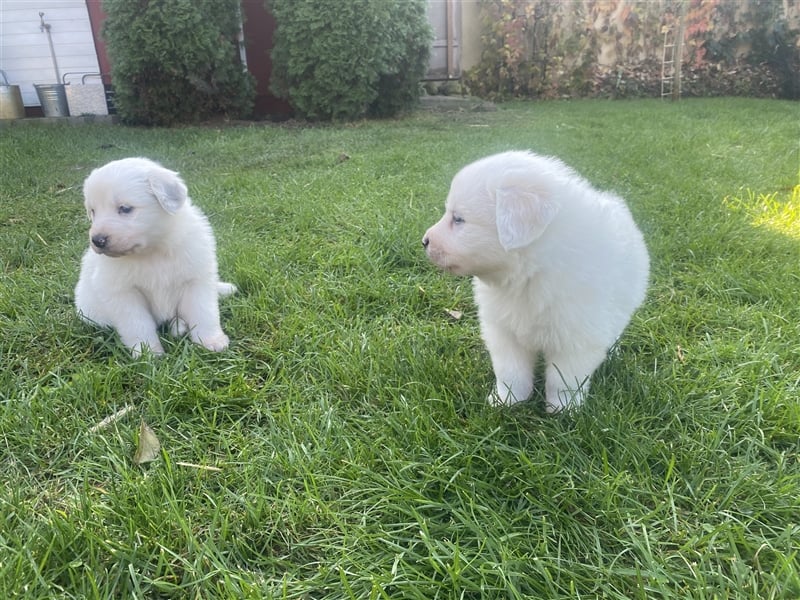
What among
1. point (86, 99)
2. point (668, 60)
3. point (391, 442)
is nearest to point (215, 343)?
point (391, 442)

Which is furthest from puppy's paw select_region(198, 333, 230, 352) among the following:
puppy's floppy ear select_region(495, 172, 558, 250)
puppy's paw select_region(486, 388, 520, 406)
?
puppy's floppy ear select_region(495, 172, 558, 250)

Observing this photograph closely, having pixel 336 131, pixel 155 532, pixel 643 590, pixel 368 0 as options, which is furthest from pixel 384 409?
pixel 368 0

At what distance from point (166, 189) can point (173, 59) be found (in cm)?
700

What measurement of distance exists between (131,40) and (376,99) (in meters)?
3.68

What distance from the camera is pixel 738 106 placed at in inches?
386

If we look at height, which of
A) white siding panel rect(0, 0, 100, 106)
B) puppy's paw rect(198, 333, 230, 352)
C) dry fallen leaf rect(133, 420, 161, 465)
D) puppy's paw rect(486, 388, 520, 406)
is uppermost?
white siding panel rect(0, 0, 100, 106)

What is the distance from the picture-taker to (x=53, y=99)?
9.57 meters

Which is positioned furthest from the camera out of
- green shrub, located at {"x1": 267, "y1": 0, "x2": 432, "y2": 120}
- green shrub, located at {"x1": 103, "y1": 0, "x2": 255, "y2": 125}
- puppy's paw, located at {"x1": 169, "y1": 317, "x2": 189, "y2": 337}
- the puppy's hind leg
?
green shrub, located at {"x1": 267, "y1": 0, "x2": 432, "y2": 120}

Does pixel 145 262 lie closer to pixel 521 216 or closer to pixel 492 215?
pixel 492 215

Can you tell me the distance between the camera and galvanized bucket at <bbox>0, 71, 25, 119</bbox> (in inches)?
368

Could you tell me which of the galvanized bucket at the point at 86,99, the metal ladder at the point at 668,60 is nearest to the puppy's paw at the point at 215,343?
the galvanized bucket at the point at 86,99

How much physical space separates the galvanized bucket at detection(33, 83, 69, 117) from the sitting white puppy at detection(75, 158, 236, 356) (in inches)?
340

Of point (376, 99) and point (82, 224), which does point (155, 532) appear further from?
point (376, 99)

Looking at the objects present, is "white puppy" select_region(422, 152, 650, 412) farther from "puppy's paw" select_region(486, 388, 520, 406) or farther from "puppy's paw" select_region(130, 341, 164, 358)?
"puppy's paw" select_region(130, 341, 164, 358)
